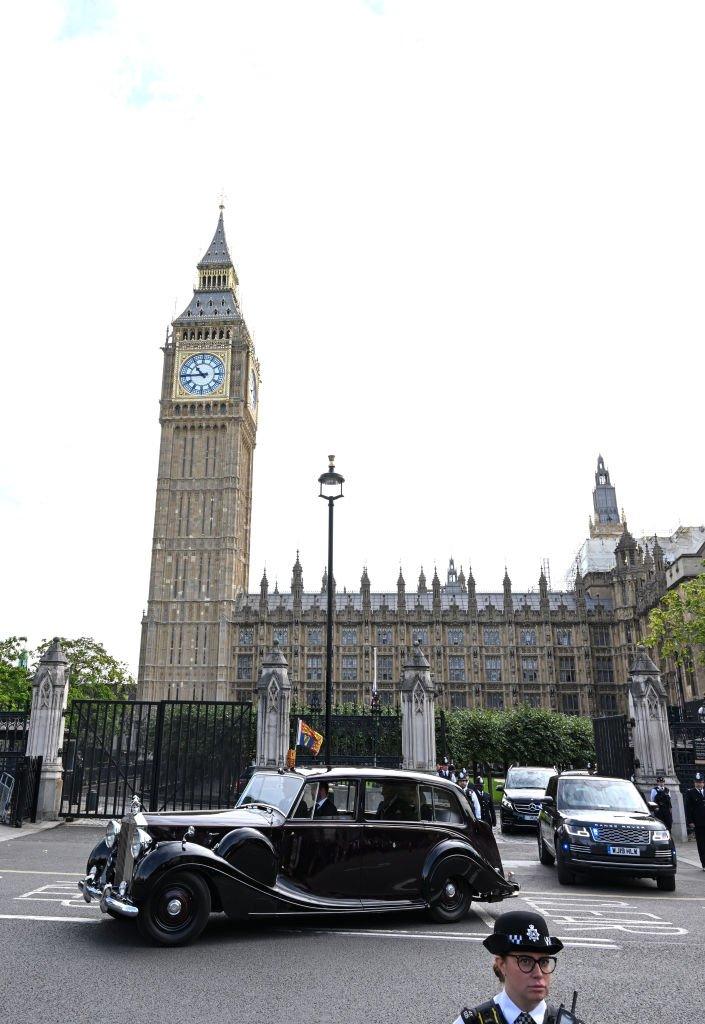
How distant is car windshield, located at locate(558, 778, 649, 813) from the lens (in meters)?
11.3

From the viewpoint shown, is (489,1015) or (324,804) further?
(324,804)

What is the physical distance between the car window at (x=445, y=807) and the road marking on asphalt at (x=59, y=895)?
4.13 metres

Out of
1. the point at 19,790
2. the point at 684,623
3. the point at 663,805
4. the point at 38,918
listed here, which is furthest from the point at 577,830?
the point at 684,623

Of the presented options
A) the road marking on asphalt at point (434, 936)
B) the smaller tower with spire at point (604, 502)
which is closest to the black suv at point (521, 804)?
the road marking on asphalt at point (434, 936)

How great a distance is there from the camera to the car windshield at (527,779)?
1959cm

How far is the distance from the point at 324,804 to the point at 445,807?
4.92 feet

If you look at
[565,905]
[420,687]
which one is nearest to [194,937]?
[565,905]

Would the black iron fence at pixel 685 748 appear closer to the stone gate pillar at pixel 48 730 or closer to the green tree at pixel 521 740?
Result: the stone gate pillar at pixel 48 730

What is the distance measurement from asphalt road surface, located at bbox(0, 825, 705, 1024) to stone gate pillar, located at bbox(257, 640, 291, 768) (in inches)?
328

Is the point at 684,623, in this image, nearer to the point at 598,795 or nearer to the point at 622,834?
the point at 598,795

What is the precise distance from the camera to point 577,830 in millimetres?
10461

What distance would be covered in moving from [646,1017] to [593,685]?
62677 mm

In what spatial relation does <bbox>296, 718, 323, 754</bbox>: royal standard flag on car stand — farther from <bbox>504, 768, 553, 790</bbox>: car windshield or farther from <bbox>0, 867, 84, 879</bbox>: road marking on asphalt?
<bbox>0, 867, 84, 879</bbox>: road marking on asphalt

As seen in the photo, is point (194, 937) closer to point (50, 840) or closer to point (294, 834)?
point (294, 834)
